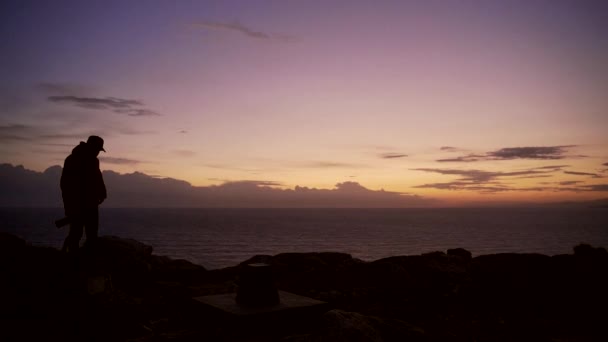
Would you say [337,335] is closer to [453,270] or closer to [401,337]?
[401,337]

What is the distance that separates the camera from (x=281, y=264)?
54.2 ft

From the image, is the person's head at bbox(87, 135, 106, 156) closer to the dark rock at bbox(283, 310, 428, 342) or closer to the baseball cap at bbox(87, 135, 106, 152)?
the baseball cap at bbox(87, 135, 106, 152)

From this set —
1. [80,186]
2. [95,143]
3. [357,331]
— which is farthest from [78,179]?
[357,331]

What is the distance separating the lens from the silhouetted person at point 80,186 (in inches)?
375

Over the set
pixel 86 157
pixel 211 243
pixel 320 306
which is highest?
pixel 86 157

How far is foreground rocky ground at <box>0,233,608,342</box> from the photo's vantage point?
7875mm

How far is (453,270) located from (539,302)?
8.92 ft

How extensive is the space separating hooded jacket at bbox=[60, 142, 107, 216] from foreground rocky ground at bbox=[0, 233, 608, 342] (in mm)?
1178

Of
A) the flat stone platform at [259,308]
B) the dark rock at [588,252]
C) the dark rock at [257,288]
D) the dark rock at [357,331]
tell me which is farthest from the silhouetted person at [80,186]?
the dark rock at [588,252]

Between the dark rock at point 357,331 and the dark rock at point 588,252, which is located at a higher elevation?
the dark rock at point 588,252

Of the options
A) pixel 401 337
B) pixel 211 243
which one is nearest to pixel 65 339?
pixel 401 337

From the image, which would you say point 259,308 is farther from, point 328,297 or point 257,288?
point 328,297

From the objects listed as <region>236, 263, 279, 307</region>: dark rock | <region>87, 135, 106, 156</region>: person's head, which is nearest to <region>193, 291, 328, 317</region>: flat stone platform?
<region>236, 263, 279, 307</region>: dark rock

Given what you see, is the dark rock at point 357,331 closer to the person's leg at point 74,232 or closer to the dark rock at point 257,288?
the dark rock at point 257,288
